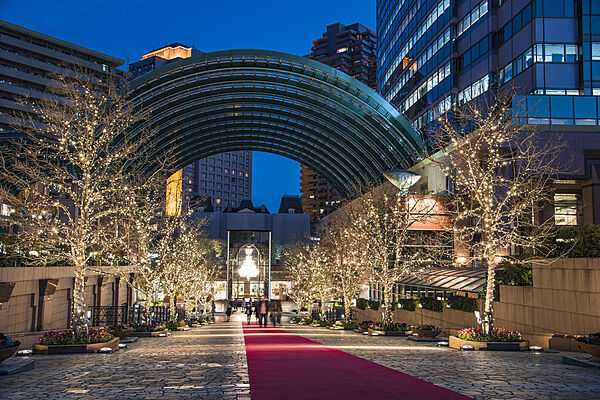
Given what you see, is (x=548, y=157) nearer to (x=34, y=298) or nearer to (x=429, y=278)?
(x=429, y=278)

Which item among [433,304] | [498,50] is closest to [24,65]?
[498,50]

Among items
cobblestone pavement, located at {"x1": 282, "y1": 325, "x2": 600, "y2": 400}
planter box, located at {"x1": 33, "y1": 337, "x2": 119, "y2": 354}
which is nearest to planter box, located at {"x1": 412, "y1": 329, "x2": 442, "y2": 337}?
cobblestone pavement, located at {"x1": 282, "y1": 325, "x2": 600, "y2": 400}

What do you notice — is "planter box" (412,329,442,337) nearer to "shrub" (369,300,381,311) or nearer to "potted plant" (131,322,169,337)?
"potted plant" (131,322,169,337)

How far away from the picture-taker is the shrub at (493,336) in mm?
19109

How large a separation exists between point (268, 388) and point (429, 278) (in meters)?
32.0

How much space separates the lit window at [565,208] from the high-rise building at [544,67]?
7 centimetres

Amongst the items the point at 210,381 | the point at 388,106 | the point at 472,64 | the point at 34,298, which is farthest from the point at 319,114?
the point at 210,381

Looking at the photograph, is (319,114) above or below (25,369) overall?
above

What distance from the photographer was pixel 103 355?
17016mm

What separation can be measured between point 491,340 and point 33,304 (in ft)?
63.9

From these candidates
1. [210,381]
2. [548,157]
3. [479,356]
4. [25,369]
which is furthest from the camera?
[548,157]

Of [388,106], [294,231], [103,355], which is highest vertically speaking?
[388,106]

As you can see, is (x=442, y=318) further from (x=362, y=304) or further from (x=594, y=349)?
(x=362, y=304)

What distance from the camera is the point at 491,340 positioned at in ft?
63.0
